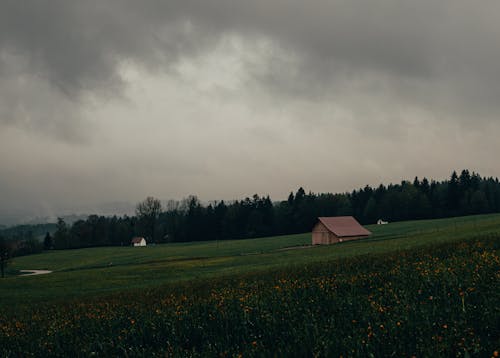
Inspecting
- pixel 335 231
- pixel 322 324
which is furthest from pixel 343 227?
pixel 322 324

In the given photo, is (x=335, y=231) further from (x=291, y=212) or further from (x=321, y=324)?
(x=321, y=324)

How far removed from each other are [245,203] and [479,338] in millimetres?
142441

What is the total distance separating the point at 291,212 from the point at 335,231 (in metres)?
55.9

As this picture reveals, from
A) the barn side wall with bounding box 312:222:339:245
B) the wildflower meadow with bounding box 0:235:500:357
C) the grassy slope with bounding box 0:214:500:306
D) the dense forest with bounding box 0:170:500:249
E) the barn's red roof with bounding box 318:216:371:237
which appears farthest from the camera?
the dense forest with bounding box 0:170:500:249

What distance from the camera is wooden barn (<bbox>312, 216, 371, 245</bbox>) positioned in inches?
3314

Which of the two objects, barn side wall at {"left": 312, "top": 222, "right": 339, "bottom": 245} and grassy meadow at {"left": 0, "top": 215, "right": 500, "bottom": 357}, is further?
barn side wall at {"left": 312, "top": 222, "right": 339, "bottom": 245}

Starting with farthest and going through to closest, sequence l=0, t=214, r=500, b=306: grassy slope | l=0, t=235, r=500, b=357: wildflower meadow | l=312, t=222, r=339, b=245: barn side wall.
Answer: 1. l=312, t=222, r=339, b=245: barn side wall
2. l=0, t=214, r=500, b=306: grassy slope
3. l=0, t=235, r=500, b=357: wildflower meadow

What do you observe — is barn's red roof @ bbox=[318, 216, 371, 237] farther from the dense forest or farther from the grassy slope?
the dense forest

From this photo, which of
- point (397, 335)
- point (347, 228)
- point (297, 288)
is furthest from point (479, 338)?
point (347, 228)

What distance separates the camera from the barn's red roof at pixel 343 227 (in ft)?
279

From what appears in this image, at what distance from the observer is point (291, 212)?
141m

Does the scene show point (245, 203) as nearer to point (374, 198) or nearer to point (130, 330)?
point (374, 198)

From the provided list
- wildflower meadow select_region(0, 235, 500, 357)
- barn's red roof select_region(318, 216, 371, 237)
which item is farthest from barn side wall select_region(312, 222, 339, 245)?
wildflower meadow select_region(0, 235, 500, 357)

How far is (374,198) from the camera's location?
146750 mm
